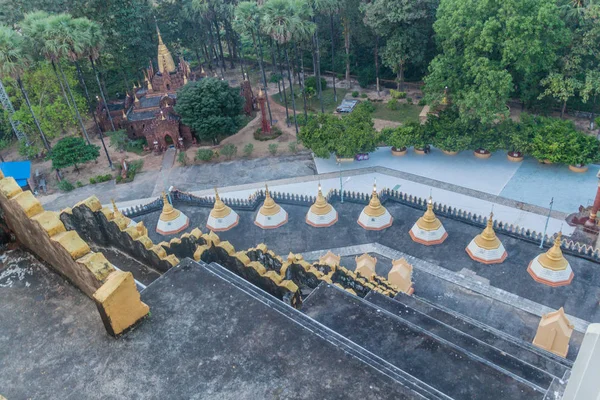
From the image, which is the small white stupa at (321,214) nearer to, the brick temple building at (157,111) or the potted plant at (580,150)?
the potted plant at (580,150)

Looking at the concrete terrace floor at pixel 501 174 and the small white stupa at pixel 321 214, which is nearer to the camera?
the small white stupa at pixel 321 214

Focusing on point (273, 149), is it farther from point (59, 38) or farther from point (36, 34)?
point (36, 34)

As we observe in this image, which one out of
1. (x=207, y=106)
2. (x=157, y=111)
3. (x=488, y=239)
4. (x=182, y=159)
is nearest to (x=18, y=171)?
(x=182, y=159)

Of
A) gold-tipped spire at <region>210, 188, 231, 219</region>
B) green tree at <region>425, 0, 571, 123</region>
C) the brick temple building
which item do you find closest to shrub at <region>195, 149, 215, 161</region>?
the brick temple building

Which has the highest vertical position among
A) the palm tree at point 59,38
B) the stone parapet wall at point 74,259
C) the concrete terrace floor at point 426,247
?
the palm tree at point 59,38

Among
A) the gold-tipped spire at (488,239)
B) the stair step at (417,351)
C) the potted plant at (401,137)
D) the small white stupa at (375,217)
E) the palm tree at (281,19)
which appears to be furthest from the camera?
the palm tree at (281,19)

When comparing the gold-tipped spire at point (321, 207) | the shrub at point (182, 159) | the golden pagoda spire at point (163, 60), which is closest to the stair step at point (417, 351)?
the gold-tipped spire at point (321, 207)

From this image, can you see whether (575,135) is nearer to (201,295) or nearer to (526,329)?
(526,329)

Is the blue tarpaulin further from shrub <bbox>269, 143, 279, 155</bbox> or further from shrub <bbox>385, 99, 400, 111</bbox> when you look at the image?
shrub <bbox>385, 99, 400, 111</bbox>

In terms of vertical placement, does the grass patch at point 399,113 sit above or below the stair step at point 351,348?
below
